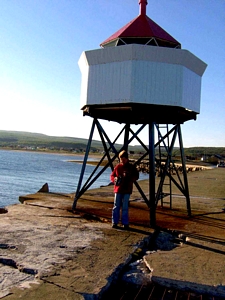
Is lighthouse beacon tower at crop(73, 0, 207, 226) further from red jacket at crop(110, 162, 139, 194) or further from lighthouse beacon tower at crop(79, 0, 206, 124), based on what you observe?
red jacket at crop(110, 162, 139, 194)

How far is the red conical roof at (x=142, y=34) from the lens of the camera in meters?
9.19

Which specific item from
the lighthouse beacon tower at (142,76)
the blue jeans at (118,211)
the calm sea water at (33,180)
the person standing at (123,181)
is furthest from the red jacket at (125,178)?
the calm sea water at (33,180)

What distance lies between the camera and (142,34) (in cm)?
918

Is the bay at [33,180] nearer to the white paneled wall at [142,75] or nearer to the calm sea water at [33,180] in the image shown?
the calm sea water at [33,180]

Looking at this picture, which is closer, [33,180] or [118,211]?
[118,211]

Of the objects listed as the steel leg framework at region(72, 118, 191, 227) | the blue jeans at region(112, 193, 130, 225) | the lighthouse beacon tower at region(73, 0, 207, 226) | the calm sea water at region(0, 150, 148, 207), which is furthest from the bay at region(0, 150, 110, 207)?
the blue jeans at region(112, 193, 130, 225)

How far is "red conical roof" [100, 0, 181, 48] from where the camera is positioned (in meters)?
9.19

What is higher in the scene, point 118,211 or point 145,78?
point 145,78

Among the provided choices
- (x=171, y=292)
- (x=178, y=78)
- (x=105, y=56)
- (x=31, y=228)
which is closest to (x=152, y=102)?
(x=178, y=78)

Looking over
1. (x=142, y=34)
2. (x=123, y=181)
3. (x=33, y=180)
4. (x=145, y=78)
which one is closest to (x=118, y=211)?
(x=123, y=181)

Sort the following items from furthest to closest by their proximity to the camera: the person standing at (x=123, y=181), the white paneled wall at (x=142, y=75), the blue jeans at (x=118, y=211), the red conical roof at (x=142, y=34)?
1. the red conical roof at (x=142, y=34)
2. the white paneled wall at (x=142, y=75)
3. the person standing at (x=123, y=181)
4. the blue jeans at (x=118, y=211)

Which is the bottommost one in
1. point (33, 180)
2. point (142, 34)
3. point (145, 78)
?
point (33, 180)

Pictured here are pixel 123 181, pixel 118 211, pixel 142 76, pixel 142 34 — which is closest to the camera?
pixel 118 211

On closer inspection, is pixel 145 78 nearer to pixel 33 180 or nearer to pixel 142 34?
pixel 142 34
